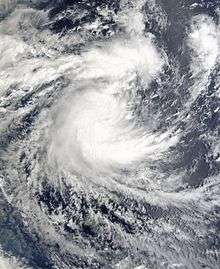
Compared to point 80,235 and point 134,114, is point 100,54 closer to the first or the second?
point 134,114

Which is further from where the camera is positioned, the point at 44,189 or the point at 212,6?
the point at 212,6

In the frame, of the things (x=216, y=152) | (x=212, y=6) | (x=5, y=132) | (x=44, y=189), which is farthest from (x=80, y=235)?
(x=212, y=6)

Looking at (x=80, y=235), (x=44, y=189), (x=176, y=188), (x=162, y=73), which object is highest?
(x=162, y=73)

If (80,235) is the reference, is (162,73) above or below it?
above

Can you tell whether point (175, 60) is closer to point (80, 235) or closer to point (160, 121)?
point (160, 121)

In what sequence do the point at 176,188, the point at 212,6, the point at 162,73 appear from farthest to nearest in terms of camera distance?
1. the point at 212,6
2. the point at 162,73
3. the point at 176,188

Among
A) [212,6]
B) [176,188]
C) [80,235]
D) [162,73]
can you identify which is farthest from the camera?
[212,6]
